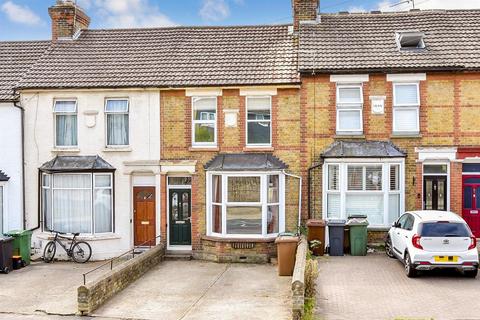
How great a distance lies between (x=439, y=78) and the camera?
60.2 ft

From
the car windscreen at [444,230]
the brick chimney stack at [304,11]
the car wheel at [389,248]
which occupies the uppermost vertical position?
the brick chimney stack at [304,11]

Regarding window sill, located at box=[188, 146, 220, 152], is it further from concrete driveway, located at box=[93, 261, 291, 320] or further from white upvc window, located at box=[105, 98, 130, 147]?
concrete driveway, located at box=[93, 261, 291, 320]

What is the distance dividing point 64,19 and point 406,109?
13.9 metres

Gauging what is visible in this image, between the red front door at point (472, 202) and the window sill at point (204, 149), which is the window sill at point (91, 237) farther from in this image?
the red front door at point (472, 202)

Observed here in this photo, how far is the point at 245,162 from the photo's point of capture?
1870 centimetres

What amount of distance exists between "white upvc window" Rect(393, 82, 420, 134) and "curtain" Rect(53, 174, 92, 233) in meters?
10.8

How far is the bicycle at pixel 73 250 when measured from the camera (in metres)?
19.0

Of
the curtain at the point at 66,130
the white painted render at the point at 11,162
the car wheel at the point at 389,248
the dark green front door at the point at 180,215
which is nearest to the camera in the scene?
the car wheel at the point at 389,248

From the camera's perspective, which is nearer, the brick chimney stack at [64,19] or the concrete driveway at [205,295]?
the concrete driveway at [205,295]

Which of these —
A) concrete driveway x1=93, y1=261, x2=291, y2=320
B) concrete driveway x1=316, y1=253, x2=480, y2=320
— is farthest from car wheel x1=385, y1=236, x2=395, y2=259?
concrete driveway x1=93, y1=261, x2=291, y2=320

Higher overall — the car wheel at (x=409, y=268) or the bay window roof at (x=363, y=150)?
the bay window roof at (x=363, y=150)

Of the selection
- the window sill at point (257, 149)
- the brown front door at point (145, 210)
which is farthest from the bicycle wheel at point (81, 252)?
the window sill at point (257, 149)

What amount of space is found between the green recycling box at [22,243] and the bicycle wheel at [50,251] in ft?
2.09

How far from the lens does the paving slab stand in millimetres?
13383
